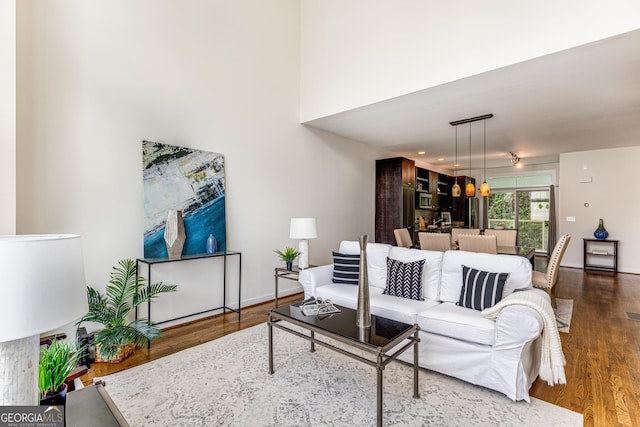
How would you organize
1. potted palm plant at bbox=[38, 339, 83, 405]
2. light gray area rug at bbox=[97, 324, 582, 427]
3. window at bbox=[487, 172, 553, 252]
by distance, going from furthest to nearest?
window at bbox=[487, 172, 553, 252]
light gray area rug at bbox=[97, 324, 582, 427]
potted palm plant at bbox=[38, 339, 83, 405]

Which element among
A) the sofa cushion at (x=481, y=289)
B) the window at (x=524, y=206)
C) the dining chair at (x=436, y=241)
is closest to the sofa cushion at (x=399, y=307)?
the sofa cushion at (x=481, y=289)

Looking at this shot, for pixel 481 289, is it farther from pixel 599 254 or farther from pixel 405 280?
pixel 599 254

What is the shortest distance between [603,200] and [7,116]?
31.3 feet

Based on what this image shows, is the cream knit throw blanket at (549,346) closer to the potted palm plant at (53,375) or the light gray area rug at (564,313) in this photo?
the light gray area rug at (564,313)

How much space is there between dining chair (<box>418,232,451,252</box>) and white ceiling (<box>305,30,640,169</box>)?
1791 mm

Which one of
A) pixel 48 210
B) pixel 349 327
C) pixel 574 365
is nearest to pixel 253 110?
pixel 48 210

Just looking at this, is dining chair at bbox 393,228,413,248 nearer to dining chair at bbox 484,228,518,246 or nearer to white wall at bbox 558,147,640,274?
dining chair at bbox 484,228,518,246

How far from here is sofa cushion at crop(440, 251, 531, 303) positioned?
2678mm

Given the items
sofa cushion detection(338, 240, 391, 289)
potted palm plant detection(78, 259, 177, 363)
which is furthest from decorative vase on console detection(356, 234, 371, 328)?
potted palm plant detection(78, 259, 177, 363)

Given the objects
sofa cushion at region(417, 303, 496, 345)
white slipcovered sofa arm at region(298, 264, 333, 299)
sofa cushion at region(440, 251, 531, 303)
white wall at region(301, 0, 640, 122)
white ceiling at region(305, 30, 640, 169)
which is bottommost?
sofa cushion at region(417, 303, 496, 345)

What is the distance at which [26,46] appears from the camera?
254 centimetres

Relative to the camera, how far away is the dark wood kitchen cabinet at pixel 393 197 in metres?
6.35

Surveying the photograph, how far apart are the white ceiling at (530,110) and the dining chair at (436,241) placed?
179 centimetres

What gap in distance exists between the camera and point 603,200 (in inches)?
263
